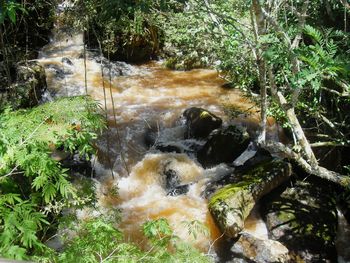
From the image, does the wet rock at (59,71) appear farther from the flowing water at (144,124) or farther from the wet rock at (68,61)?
the wet rock at (68,61)

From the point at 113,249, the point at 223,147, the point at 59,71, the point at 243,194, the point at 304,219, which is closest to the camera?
the point at 113,249

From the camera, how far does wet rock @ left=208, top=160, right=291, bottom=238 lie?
5.79 meters

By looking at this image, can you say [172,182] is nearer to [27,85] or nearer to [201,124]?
[201,124]

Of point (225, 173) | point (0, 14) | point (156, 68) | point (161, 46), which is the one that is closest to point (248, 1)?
point (0, 14)

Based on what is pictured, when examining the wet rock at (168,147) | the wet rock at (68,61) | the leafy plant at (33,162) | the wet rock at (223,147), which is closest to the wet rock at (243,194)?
the wet rock at (223,147)

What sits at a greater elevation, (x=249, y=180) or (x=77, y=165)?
(x=249, y=180)

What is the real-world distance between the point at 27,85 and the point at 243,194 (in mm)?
5205

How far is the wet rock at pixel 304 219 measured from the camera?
5.67 m

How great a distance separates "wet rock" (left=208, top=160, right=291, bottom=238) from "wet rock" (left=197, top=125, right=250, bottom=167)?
0.97 meters

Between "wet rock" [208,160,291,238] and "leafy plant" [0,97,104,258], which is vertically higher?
"leafy plant" [0,97,104,258]

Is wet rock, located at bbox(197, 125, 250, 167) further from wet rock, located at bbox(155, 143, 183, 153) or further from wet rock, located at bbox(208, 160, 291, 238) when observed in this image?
wet rock, located at bbox(208, 160, 291, 238)

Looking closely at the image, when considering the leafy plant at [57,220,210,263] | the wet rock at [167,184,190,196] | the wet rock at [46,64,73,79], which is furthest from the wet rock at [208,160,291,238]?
the wet rock at [46,64,73,79]

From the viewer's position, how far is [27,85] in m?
8.20

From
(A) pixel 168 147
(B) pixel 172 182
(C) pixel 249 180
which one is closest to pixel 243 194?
(C) pixel 249 180
